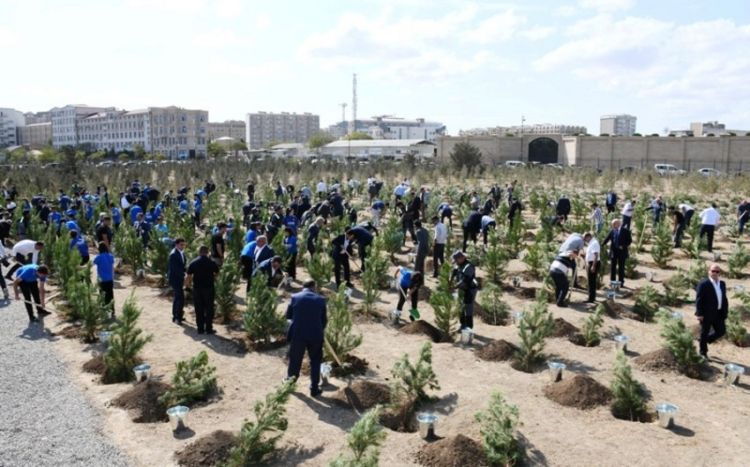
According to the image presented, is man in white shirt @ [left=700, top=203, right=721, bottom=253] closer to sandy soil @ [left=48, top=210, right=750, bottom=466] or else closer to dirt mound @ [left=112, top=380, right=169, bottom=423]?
sandy soil @ [left=48, top=210, right=750, bottom=466]

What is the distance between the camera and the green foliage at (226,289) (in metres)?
10.2

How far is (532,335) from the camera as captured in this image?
8.25 meters

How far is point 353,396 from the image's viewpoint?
7277 millimetres

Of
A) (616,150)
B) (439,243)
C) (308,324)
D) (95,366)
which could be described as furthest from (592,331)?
(616,150)

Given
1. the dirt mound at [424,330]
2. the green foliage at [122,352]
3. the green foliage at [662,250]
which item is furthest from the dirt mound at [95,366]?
the green foliage at [662,250]

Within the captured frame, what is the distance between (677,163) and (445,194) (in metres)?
35.5

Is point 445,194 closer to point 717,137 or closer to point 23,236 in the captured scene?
point 23,236

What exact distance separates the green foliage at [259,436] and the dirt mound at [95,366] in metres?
3.16

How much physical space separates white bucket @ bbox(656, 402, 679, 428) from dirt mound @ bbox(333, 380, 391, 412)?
9.39 ft

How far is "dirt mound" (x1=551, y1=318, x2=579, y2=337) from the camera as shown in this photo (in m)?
9.68


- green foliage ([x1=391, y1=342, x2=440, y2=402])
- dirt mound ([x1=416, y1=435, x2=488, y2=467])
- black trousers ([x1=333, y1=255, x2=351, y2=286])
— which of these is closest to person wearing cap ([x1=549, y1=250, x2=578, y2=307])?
black trousers ([x1=333, y1=255, x2=351, y2=286])

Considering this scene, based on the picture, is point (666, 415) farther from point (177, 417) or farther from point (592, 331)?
point (177, 417)

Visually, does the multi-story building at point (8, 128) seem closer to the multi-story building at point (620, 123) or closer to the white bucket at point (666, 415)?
the multi-story building at point (620, 123)

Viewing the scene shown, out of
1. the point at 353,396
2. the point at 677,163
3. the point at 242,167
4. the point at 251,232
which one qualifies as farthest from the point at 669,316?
the point at 677,163
